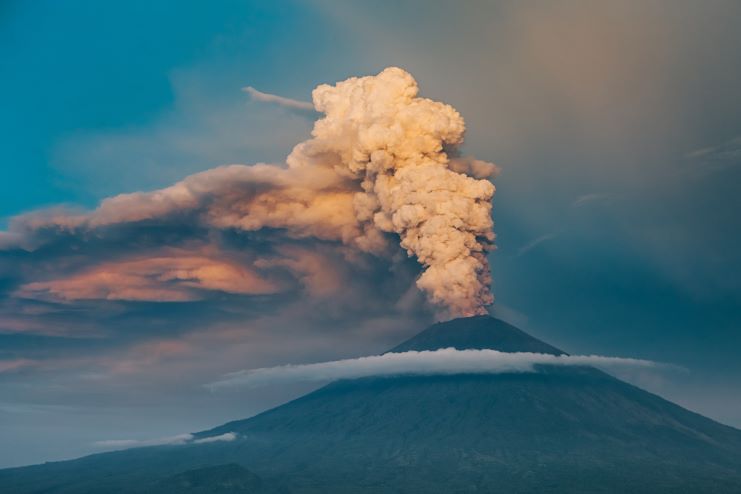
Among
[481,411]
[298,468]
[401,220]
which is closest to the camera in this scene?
[401,220]

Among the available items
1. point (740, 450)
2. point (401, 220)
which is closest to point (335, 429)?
point (401, 220)

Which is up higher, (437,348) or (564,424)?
(437,348)

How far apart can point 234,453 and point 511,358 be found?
60.2 metres

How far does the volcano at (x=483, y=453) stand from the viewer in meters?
158

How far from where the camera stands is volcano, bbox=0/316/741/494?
15800cm

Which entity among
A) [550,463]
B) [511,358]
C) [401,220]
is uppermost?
[401,220]

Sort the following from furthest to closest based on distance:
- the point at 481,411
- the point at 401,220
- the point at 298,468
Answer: the point at 481,411 → the point at 298,468 → the point at 401,220

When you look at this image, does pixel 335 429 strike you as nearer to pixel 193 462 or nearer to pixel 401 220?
pixel 193 462

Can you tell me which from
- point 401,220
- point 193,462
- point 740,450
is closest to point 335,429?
point 193,462

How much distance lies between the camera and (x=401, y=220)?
15375cm

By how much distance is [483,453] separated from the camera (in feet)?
563

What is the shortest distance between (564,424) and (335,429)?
152 ft

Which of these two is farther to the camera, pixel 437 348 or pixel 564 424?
pixel 437 348

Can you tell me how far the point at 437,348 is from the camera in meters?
196
